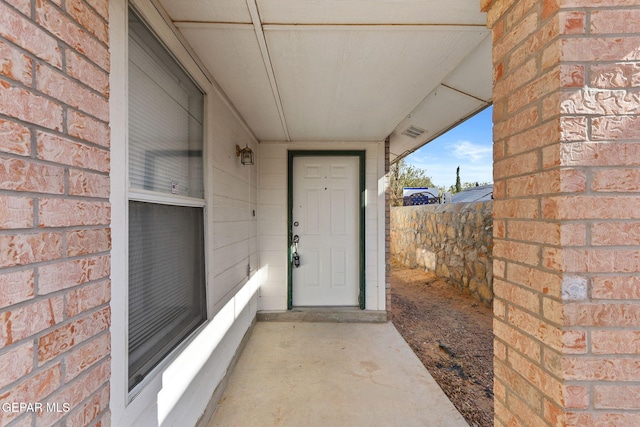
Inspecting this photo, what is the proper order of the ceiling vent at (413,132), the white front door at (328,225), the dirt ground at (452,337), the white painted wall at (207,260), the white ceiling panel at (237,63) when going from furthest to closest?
the white front door at (328,225) < the ceiling vent at (413,132) < the dirt ground at (452,337) < the white ceiling panel at (237,63) < the white painted wall at (207,260)

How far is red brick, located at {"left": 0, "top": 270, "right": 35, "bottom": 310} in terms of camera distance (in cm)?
65

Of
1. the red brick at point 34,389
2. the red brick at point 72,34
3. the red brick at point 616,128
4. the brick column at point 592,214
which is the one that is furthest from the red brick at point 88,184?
the red brick at point 616,128

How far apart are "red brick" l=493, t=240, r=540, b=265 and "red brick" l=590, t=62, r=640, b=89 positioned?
54 cm

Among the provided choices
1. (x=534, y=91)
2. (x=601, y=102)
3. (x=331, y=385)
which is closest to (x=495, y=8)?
(x=534, y=91)

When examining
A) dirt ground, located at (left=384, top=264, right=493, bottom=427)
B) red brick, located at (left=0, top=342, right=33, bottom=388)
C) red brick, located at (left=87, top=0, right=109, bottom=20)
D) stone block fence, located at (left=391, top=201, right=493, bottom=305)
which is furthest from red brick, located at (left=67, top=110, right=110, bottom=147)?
stone block fence, located at (left=391, top=201, right=493, bottom=305)

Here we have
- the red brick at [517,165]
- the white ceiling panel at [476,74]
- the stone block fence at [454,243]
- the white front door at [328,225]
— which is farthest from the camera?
the stone block fence at [454,243]

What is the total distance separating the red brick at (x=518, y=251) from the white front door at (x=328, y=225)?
2608 mm

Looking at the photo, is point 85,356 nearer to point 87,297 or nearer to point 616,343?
point 87,297

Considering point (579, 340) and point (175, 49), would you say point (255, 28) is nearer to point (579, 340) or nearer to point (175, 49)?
point (175, 49)

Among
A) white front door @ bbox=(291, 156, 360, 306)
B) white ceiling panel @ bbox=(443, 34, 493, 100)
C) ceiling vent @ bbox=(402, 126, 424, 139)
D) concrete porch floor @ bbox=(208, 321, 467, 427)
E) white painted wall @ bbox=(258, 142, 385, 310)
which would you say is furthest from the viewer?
white front door @ bbox=(291, 156, 360, 306)

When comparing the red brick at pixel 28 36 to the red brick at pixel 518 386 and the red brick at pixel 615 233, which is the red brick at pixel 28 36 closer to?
the red brick at pixel 615 233

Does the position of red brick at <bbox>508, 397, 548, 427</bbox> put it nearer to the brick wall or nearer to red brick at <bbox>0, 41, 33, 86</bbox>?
the brick wall

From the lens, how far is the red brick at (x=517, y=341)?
934 mm

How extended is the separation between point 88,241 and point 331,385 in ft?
6.92
